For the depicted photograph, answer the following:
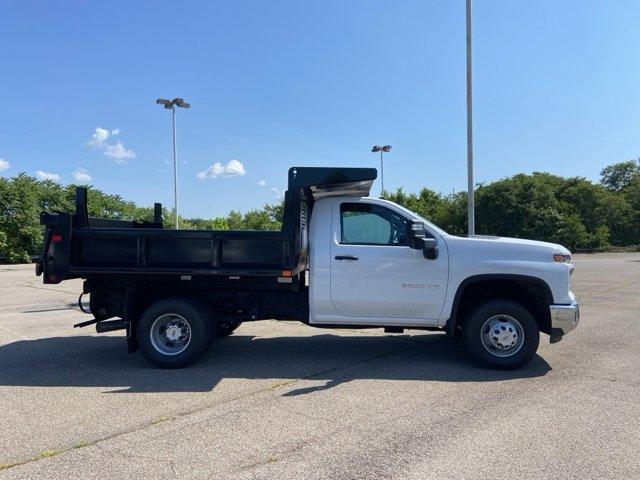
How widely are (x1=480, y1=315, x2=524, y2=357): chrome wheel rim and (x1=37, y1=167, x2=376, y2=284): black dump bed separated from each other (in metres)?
2.34

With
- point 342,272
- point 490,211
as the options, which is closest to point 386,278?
point 342,272

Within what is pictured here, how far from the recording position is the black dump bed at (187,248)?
6016 millimetres

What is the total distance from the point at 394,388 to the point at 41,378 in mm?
4113

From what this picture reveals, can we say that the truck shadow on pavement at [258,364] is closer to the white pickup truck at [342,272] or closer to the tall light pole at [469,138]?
the white pickup truck at [342,272]

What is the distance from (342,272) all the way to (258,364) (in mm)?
1631

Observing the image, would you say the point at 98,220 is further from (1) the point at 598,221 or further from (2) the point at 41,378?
(1) the point at 598,221

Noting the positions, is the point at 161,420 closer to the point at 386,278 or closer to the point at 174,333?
the point at 174,333

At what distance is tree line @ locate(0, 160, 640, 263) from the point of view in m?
30.9

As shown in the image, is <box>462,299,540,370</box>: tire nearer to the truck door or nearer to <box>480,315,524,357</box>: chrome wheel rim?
<box>480,315,524,357</box>: chrome wheel rim

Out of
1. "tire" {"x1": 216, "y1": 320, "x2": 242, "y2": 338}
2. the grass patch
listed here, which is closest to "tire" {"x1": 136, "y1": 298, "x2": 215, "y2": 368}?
"tire" {"x1": 216, "y1": 320, "x2": 242, "y2": 338}

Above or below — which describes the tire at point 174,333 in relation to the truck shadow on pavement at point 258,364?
above

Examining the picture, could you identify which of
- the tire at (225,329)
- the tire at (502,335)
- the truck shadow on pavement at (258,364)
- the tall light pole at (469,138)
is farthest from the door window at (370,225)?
the tall light pole at (469,138)

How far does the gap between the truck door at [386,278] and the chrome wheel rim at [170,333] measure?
1.94 metres

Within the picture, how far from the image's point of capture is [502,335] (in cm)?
599
